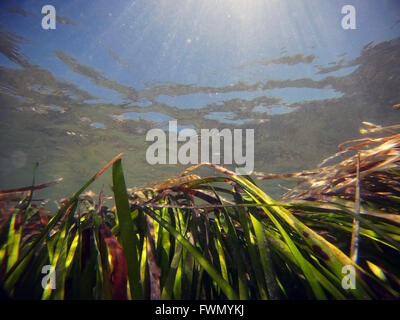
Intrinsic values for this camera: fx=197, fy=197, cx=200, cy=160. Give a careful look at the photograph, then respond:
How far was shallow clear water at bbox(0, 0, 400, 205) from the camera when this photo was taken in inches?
360

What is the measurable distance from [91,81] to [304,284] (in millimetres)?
13486

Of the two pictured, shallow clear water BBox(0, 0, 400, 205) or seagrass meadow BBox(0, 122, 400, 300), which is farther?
shallow clear water BBox(0, 0, 400, 205)

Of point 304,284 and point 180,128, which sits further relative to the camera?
point 180,128

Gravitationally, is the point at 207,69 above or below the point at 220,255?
above

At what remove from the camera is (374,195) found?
1294 millimetres

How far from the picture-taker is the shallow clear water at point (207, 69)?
30.0 feet

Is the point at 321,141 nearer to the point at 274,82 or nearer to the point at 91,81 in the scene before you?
the point at 274,82

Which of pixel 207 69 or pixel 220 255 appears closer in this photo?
pixel 220 255

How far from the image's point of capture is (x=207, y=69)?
1119cm

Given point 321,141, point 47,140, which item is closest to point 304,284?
point 321,141

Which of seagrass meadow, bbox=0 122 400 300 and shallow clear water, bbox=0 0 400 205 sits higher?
shallow clear water, bbox=0 0 400 205

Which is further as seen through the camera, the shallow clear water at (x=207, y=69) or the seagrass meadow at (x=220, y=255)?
the shallow clear water at (x=207, y=69)

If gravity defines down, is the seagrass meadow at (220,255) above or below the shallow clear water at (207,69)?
below
